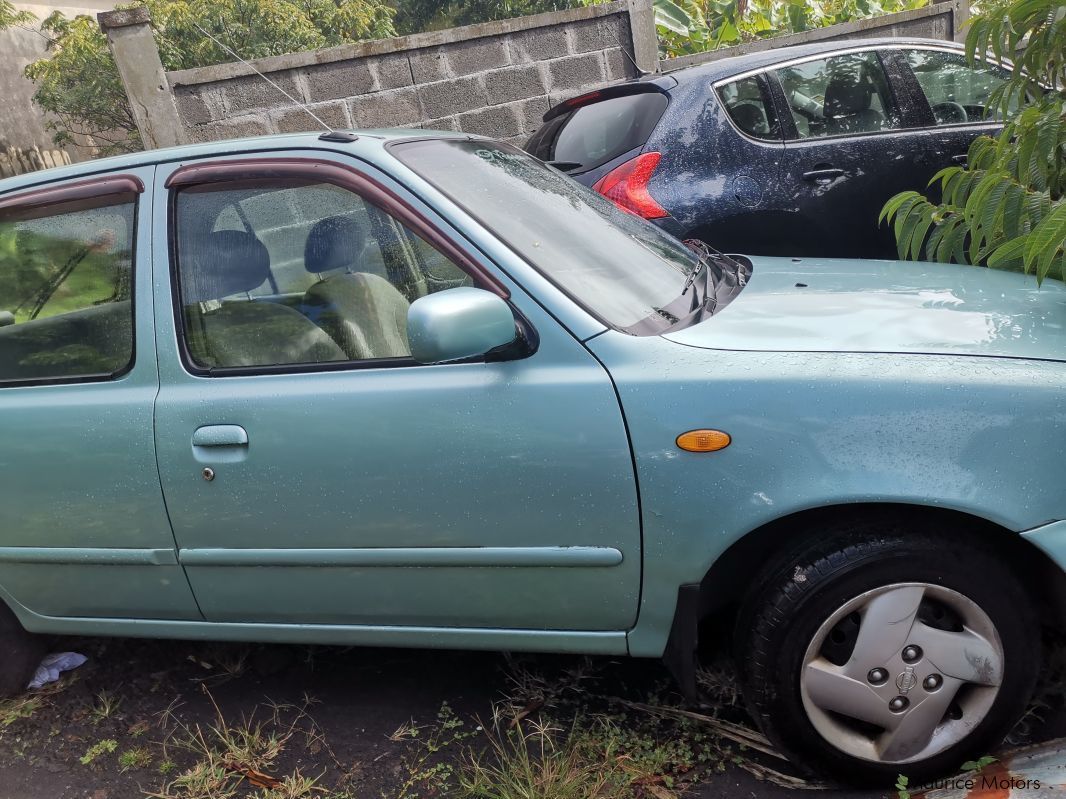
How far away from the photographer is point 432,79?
748cm

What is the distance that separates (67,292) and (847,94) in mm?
4188

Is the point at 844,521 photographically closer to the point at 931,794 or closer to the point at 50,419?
the point at 931,794

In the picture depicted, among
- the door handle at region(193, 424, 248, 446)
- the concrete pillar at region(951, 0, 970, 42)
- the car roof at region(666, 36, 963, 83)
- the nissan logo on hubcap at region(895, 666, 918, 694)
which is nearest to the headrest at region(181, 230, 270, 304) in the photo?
the door handle at region(193, 424, 248, 446)

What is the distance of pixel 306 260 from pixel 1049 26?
2317 mm

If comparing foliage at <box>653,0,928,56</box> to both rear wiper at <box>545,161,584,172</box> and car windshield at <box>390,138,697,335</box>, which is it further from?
car windshield at <box>390,138,697,335</box>

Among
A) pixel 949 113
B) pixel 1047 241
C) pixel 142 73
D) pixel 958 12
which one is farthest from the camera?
pixel 958 12

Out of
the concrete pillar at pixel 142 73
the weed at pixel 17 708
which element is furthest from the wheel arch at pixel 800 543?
the concrete pillar at pixel 142 73

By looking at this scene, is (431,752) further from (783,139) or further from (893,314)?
(783,139)

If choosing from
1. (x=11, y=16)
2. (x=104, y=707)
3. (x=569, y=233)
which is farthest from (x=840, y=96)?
(x=11, y=16)

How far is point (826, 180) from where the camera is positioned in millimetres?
4906

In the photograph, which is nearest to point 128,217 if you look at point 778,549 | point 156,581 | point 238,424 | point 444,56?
point 238,424

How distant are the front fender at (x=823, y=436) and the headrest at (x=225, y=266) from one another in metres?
1.00

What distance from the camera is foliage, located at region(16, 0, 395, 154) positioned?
971cm

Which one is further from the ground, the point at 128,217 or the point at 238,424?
the point at 128,217
